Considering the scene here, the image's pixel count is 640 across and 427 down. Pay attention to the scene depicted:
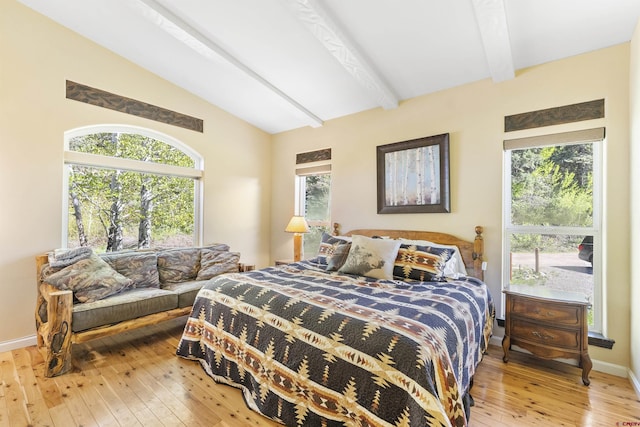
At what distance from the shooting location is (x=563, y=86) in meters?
2.51

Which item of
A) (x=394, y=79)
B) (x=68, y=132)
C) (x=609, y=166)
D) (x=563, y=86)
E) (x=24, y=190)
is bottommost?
(x=24, y=190)

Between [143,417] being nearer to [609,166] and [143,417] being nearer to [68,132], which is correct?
[68,132]

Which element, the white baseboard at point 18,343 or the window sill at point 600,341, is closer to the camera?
the window sill at point 600,341

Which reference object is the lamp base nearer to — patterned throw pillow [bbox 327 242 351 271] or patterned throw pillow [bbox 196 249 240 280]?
patterned throw pillow [bbox 196 249 240 280]

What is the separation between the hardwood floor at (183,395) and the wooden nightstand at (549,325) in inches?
7.8

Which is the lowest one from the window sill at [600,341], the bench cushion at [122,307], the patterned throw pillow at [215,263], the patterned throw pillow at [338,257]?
the window sill at [600,341]

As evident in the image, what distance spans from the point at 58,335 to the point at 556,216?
424 cm

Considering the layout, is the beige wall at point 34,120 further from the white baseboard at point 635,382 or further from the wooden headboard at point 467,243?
the white baseboard at point 635,382

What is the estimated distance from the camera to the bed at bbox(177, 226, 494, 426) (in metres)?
1.31

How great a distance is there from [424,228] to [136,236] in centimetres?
346

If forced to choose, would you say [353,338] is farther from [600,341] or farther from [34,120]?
[34,120]

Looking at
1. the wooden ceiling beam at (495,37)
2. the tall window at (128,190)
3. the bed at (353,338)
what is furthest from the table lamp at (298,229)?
the wooden ceiling beam at (495,37)

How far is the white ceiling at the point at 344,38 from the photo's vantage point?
2137mm

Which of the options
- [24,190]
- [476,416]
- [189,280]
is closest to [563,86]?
[476,416]
